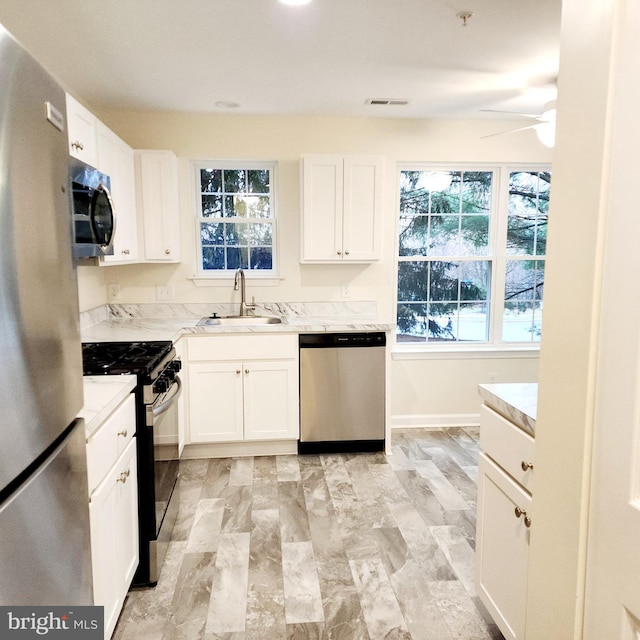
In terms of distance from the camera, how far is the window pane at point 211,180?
399 centimetres

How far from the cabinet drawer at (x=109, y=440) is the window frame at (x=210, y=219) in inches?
83.7

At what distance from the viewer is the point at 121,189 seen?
317 centimetres

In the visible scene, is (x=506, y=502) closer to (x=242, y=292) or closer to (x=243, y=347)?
(x=243, y=347)

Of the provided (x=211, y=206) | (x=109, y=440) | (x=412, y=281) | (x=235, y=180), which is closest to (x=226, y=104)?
(x=235, y=180)

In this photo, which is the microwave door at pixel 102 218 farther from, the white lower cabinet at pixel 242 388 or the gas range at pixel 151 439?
the white lower cabinet at pixel 242 388

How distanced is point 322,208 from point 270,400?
1.48 m

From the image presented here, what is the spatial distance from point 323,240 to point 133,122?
1724mm

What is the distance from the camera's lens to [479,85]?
Result: 3143 mm

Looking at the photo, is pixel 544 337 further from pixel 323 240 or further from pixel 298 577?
pixel 323 240

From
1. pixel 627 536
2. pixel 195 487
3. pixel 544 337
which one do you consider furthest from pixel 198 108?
pixel 627 536

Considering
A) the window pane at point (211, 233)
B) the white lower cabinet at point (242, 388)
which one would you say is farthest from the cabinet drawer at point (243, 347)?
the window pane at point (211, 233)

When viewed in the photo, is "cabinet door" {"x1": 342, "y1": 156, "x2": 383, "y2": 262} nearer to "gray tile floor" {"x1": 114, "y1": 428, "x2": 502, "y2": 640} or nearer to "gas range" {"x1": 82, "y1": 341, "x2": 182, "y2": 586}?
"gray tile floor" {"x1": 114, "y1": 428, "x2": 502, "y2": 640}

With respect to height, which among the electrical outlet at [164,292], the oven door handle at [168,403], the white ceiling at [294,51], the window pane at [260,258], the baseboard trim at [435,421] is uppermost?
the white ceiling at [294,51]

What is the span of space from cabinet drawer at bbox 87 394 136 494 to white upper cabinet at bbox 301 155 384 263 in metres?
2.10
